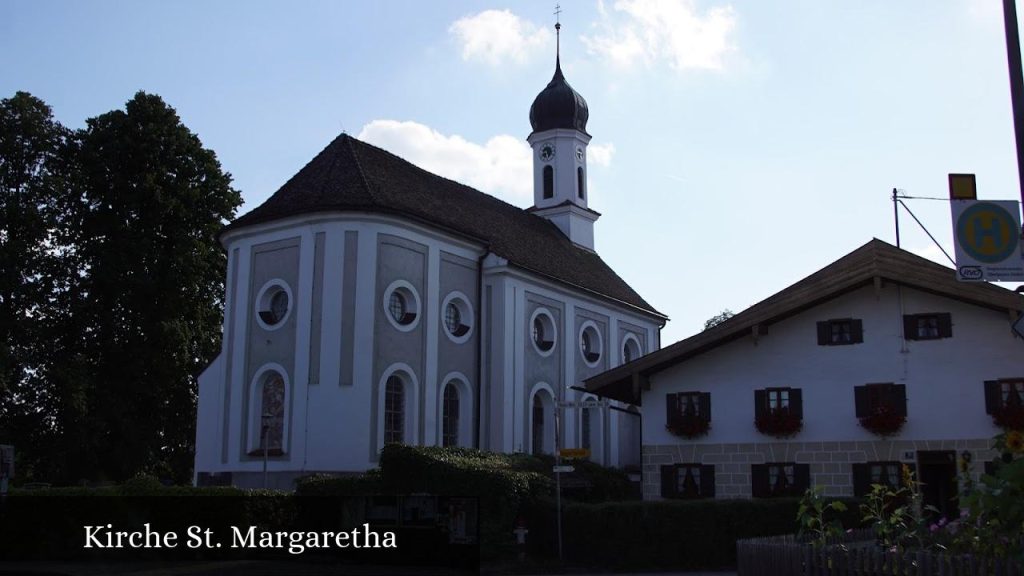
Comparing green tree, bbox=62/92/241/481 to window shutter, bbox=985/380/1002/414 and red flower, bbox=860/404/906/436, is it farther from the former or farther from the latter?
window shutter, bbox=985/380/1002/414

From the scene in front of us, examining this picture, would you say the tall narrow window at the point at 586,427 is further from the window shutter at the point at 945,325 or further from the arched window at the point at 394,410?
the window shutter at the point at 945,325

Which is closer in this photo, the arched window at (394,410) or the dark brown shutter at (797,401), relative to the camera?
the dark brown shutter at (797,401)

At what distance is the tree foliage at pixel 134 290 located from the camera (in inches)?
1304

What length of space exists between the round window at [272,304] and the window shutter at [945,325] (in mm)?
17194

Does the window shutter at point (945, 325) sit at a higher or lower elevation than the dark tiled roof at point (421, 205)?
lower

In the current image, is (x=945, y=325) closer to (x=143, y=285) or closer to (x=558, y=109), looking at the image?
(x=143, y=285)

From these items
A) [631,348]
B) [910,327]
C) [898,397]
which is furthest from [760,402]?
[631,348]

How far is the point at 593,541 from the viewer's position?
19891 mm

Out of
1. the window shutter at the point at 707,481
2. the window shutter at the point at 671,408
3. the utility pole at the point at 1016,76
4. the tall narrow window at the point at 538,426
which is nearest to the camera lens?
the utility pole at the point at 1016,76

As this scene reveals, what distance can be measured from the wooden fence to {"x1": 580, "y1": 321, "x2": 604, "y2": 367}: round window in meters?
26.7

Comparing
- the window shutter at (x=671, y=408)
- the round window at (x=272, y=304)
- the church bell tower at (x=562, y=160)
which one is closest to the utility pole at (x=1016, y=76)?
the window shutter at (x=671, y=408)

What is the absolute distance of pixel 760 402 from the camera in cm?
2338

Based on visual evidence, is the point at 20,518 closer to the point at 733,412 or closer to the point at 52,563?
the point at 52,563

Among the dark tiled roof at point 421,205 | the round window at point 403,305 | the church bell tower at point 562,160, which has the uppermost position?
the church bell tower at point 562,160
